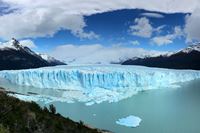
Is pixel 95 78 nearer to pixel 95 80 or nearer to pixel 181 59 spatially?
pixel 95 80

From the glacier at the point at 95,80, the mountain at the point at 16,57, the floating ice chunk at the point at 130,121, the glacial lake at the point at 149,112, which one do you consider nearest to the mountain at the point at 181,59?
the mountain at the point at 16,57

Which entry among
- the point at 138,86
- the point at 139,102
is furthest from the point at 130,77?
the point at 139,102

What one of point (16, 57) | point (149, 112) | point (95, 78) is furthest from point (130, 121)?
point (16, 57)

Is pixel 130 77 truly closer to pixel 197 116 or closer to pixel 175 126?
pixel 197 116

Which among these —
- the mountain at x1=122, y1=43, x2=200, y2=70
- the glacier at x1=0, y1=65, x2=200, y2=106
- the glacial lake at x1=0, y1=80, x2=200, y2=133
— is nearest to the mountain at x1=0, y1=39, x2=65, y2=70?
the mountain at x1=122, y1=43, x2=200, y2=70

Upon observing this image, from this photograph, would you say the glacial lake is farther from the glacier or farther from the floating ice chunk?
the glacier
